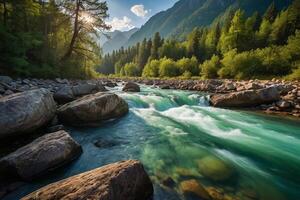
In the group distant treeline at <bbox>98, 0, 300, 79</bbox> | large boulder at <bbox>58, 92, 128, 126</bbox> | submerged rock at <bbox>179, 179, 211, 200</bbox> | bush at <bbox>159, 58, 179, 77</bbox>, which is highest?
distant treeline at <bbox>98, 0, 300, 79</bbox>

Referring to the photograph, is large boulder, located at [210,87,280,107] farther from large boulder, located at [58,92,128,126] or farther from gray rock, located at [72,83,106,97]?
gray rock, located at [72,83,106,97]

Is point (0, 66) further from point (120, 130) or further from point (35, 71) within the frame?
point (120, 130)

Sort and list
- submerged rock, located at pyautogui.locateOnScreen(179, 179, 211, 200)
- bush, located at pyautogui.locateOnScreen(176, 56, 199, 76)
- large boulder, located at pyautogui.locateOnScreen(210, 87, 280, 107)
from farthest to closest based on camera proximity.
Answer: bush, located at pyautogui.locateOnScreen(176, 56, 199, 76), large boulder, located at pyautogui.locateOnScreen(210, 87, 280, 107), submerged rock, located at pyautogui.locateOnScreen(179, 179, 211, 200)

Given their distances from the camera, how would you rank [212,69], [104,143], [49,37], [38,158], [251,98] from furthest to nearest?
[212,69], [49,37], [251,98], [104,143], [38,158]

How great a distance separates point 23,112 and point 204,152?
656 centimetres

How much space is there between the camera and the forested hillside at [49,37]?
15.8m

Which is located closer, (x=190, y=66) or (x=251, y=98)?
(x=251, y=98)

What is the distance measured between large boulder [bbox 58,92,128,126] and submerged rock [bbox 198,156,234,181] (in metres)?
5.25

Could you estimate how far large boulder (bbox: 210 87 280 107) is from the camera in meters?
14.9

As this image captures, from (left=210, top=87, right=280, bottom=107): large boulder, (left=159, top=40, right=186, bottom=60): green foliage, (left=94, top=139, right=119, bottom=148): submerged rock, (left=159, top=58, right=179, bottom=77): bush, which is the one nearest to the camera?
(left=94, top=139, right=119, bottom=148): submerged rock

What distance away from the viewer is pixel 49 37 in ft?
72.2

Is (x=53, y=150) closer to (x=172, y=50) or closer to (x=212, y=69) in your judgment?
(x=212, y=69)

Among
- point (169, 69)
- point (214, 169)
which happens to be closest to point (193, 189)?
point (214, 169)

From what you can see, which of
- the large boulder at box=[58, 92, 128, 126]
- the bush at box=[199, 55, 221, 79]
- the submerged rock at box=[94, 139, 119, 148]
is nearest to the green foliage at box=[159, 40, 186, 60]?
the bush at box=[199, 55, 221, 79]
